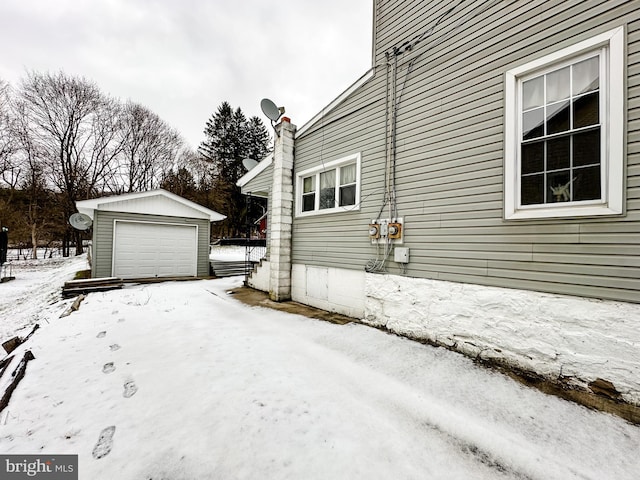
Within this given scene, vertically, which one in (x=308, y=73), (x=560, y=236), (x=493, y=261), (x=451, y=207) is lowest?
(x=493, y=261)

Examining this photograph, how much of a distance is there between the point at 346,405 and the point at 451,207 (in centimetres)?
304

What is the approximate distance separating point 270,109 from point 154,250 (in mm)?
7117

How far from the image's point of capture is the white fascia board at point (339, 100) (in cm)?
515

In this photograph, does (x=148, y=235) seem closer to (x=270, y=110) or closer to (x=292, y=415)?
(x=270, y=110)

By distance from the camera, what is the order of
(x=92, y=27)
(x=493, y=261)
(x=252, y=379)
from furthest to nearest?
(x=92, y=27) < (x=493, y=261) < (x=252, y=379)

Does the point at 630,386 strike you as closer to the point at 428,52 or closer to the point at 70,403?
the point at 428,52

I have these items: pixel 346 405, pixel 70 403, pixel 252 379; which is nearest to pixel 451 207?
pixel 346 405

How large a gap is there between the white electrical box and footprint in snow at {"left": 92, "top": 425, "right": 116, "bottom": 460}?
401 cm

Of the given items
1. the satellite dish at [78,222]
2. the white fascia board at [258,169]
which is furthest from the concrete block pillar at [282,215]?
the satellite dish at [78,222]

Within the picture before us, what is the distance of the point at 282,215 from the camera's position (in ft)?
21.9

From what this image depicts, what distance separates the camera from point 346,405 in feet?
8.06

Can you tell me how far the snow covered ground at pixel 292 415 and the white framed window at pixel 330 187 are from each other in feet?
9.47

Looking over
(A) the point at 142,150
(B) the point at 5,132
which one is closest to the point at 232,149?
(A) the point at 142,150

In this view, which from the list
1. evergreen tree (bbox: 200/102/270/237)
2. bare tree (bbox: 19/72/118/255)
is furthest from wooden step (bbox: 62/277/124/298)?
evergreen tree (bbox: 200/102/270/237)
